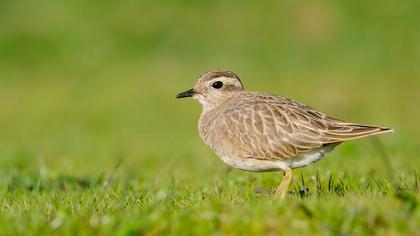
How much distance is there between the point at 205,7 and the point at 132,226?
813 inches

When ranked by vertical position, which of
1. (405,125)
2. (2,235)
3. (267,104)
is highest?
(267,104)

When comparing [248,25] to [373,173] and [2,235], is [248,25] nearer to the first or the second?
[373,173]

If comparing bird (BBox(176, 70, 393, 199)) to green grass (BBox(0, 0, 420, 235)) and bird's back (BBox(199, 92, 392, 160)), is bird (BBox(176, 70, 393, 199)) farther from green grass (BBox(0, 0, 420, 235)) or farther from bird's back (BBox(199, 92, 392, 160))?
A: green grass (BBox(0, 0, 420, 235))

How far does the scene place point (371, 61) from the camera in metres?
24.6

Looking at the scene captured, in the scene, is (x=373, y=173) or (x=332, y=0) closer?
(x=373, y=173)

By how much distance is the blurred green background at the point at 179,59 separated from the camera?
22.0 metres

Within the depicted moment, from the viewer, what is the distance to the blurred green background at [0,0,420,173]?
2200cm

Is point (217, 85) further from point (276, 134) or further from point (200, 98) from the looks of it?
point (276, 134)

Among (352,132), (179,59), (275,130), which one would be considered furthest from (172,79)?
(352,132)

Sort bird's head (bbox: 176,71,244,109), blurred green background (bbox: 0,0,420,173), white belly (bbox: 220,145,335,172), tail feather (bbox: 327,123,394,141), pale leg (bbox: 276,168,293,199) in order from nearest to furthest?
pale leg (bbox: 276,168,293,199) → tail feather (bbox: 327,123,394,141) → white belly (bbox: 220,145,335,172) → bird's head (bbox: 176,71,244,109) → blurred green background (bbox: 0,0,420,173)

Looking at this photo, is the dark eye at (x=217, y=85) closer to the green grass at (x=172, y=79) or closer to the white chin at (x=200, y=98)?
the white chin at (x=200, y=98)

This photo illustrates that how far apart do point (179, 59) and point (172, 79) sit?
1713 mm

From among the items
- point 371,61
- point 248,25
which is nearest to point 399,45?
point 371,61

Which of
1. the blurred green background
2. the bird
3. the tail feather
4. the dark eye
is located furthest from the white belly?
the blurred green background
